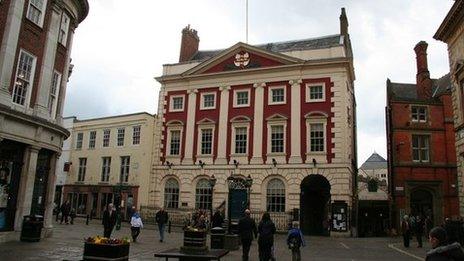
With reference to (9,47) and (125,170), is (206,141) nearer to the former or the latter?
(125,170)

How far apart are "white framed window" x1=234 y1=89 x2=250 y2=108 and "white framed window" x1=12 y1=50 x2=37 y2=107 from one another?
1971 cm

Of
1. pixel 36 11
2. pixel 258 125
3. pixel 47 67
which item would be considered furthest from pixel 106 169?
pixel 36 11

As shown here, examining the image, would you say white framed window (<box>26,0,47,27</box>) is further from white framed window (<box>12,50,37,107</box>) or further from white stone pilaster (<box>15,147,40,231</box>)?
white stone pilaster (<box>15,147,40,231</box>)

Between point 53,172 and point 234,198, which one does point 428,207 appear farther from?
point 53,172

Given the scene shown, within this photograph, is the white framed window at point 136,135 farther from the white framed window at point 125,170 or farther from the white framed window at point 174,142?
the white framed window at point 174,142

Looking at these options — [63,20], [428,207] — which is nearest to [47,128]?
[63,20]

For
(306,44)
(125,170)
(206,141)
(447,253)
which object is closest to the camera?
(447,253)

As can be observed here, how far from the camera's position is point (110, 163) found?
40.4 m

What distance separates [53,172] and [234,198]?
1553 centimetres

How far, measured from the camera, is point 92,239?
369 inches

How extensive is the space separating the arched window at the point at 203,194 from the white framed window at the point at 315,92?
35.8 ft

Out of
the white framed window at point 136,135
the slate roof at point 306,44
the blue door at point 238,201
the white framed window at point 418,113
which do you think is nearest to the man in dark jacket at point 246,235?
the blue door at point 238,201

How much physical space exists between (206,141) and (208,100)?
3.68 m

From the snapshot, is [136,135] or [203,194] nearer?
[203,194]
